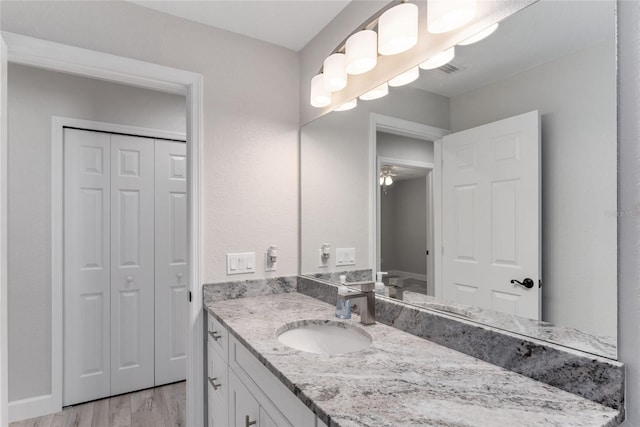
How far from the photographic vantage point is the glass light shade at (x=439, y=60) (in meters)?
1.23

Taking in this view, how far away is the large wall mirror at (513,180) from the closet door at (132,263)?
1.87 m

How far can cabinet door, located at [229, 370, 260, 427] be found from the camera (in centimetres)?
123

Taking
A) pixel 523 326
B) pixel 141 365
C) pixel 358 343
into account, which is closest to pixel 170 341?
pixel 141 365

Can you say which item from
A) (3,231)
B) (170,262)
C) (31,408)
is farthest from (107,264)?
(3,231)

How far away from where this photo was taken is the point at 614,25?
851 millimetres

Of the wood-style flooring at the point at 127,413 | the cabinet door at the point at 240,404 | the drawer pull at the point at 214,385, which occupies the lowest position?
the wood-style flooring at the point at 127,413

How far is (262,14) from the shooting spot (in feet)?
5.92

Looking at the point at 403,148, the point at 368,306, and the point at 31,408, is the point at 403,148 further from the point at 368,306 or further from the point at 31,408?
the point at 31,408

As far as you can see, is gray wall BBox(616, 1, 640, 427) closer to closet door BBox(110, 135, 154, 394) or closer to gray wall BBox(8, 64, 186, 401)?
closet door BBox(110, 135, 154, 394)

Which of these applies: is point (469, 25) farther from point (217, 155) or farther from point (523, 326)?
point (217, 155)

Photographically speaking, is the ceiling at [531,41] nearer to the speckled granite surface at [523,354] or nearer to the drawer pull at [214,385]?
the speckled granite surface at [523,354]

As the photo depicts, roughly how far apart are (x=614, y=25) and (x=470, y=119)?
1.35ft

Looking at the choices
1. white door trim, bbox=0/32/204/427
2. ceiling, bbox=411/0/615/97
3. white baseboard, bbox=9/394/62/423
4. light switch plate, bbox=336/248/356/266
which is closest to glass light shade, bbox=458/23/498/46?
ceiling, bbox=411/0/615/97

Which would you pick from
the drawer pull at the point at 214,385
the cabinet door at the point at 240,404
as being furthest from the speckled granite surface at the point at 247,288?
the cabinet door at the point at 240,404
